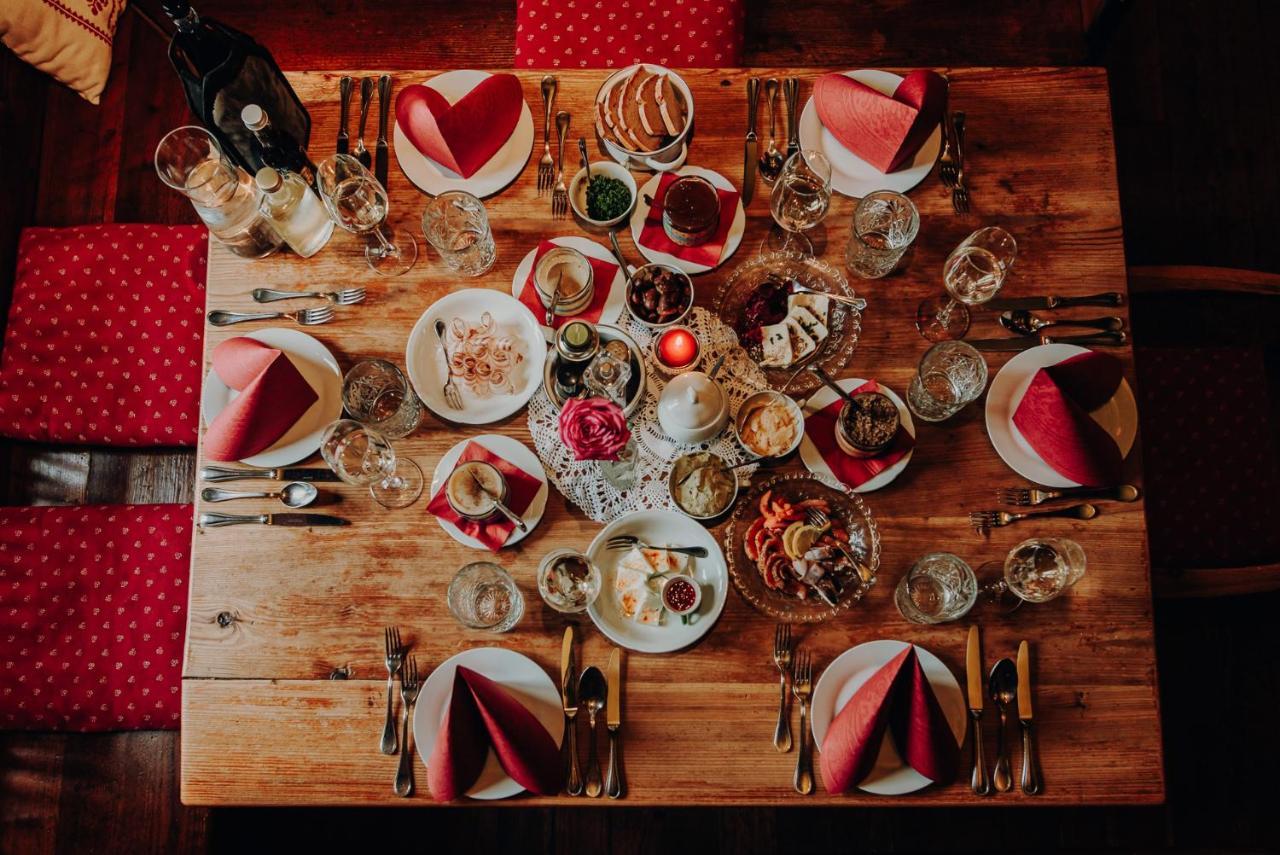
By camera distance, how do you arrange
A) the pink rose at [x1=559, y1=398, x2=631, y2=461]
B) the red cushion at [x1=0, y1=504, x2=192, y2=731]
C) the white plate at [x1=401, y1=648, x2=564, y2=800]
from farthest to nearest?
the red cushion at [x1=0, y1=504, x2=192, y2=731], the white plate at [x1=401, y1=648, x2=564, y2=800], the pink rose at [x1=559, y1=398, x2=631, y2=461]

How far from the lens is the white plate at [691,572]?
5.09 feet

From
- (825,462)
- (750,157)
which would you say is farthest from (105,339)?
(825,462)

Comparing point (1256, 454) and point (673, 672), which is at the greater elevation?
point (1256, 454)

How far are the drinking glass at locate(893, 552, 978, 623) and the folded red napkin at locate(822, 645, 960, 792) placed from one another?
0.12m

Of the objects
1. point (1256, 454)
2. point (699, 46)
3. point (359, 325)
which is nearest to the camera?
point (359, 325)

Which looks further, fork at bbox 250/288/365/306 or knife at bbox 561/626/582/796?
fork at bbox 250/288/365/306

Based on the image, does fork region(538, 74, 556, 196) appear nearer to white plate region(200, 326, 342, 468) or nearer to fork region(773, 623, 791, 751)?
white plate region(200, 326, 342, 468)

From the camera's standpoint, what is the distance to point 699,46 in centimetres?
210

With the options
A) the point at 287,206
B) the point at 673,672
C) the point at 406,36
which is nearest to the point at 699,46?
the point at 287,206

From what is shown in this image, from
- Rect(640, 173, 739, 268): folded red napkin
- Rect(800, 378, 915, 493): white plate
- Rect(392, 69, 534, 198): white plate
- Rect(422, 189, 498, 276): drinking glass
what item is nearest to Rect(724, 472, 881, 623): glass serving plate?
Rect(800, 378, 915, 493): white plate

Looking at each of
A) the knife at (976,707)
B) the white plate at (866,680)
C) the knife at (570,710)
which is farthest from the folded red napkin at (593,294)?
the knife at (976,707)

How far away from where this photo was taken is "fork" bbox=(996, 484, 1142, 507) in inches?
62.7

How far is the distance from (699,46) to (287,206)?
1161mm

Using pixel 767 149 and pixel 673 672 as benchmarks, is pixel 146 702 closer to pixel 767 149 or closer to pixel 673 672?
pixel 673 672
